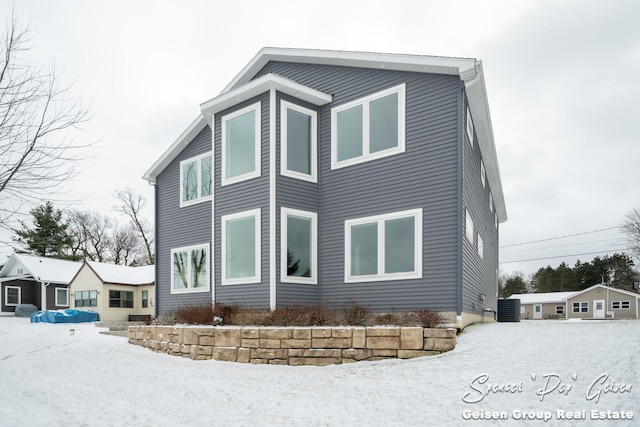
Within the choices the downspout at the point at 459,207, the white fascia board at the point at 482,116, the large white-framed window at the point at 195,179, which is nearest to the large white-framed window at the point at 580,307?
the white fascia board at the point at 482,116

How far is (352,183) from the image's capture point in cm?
1059

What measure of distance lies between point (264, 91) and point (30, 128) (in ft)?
17.8

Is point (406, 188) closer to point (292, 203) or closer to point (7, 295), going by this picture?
point (292, 203)

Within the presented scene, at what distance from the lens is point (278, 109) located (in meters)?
10.5

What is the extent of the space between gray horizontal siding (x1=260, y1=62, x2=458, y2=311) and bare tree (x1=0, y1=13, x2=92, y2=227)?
582 cm

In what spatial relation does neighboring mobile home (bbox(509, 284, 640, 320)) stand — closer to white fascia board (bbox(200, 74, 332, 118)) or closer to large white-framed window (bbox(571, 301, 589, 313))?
large white-framed window (bbox(571, 301, 589, 313))

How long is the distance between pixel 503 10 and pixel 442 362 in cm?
1065

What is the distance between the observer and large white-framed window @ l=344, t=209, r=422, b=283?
9.44 metres

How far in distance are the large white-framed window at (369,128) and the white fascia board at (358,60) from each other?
569 millimetres

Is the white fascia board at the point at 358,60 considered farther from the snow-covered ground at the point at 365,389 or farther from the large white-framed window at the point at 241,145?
the snow-covered ground at the point at 365,389

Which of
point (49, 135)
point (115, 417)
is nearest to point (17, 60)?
point (49, 135)

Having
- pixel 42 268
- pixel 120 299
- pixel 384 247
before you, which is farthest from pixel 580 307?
pixel 42 268

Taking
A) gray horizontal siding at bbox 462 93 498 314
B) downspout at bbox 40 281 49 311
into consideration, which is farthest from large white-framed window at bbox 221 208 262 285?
downspout at bbox 40 281 49 311

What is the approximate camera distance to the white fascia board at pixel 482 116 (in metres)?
9.12
